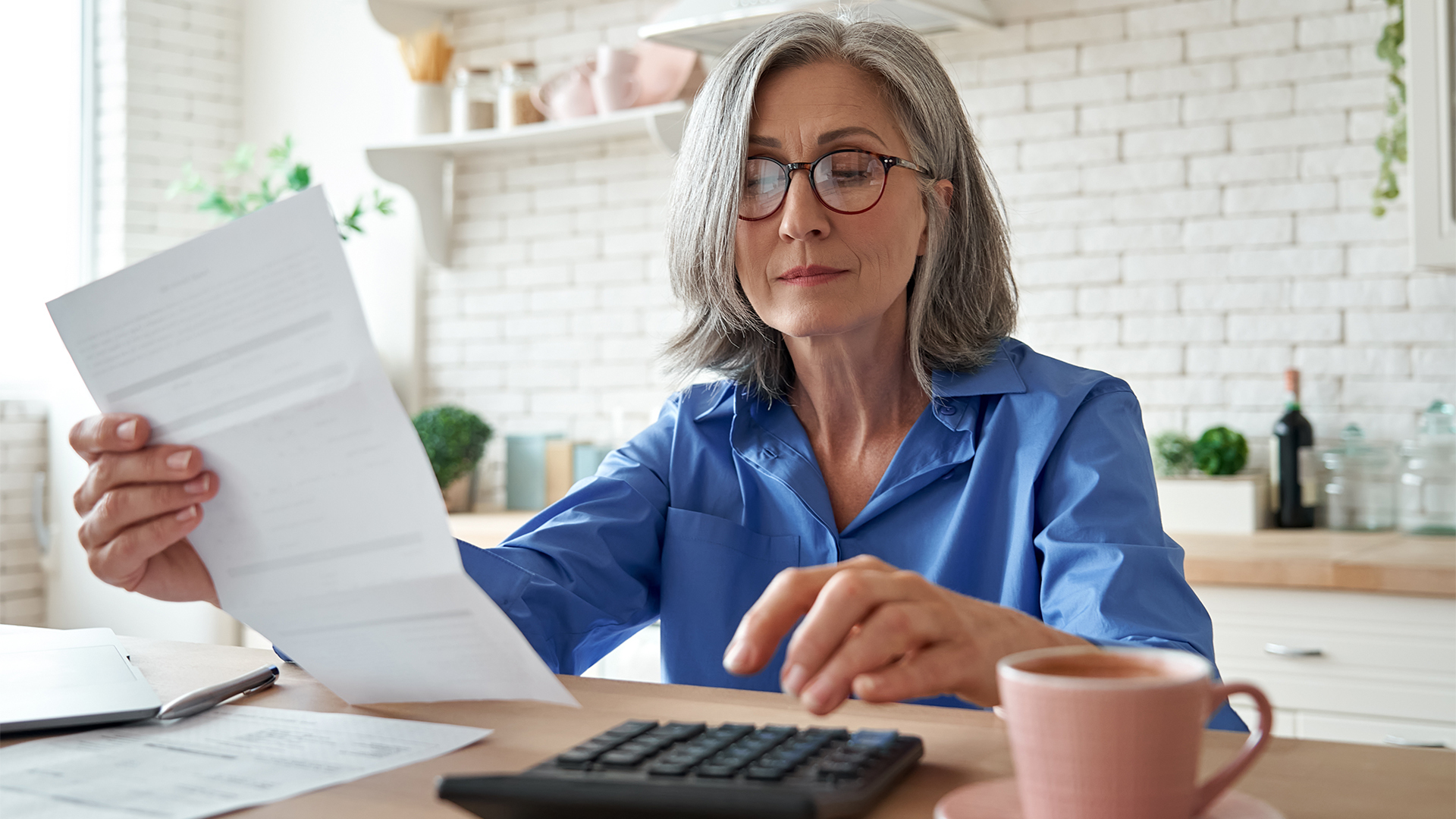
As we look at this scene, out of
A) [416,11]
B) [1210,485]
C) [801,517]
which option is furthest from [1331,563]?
[416,11]

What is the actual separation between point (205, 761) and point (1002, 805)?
1.74 feet

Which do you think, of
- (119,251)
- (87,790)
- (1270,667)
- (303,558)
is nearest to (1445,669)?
(1270,667)

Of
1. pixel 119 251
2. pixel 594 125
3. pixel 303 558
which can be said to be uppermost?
pixel 594 125

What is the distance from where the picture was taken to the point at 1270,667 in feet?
7.88

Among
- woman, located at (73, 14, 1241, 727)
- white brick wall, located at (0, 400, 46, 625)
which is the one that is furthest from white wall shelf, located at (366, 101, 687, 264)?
woman, located at (73, 14, 1241, 727)

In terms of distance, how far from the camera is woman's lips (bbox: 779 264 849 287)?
1.49 meters

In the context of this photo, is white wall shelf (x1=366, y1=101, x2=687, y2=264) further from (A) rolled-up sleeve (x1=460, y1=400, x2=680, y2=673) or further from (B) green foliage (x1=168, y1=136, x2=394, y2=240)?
(A) rolled-up sleeve (x1=460, y1=400, x2=680, y2=673)

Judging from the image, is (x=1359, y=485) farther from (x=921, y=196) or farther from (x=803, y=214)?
(x=803, y=214)

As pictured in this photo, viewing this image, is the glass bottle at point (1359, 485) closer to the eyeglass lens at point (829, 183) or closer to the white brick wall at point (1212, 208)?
the white brick wall at point (1212, 208)

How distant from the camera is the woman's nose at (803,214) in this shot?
4.83 ft

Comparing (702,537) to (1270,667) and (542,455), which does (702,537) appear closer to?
(1270,667)

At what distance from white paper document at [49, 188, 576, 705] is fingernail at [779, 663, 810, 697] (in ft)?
0.56

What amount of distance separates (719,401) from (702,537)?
0.72ft

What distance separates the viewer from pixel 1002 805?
0.66 m
